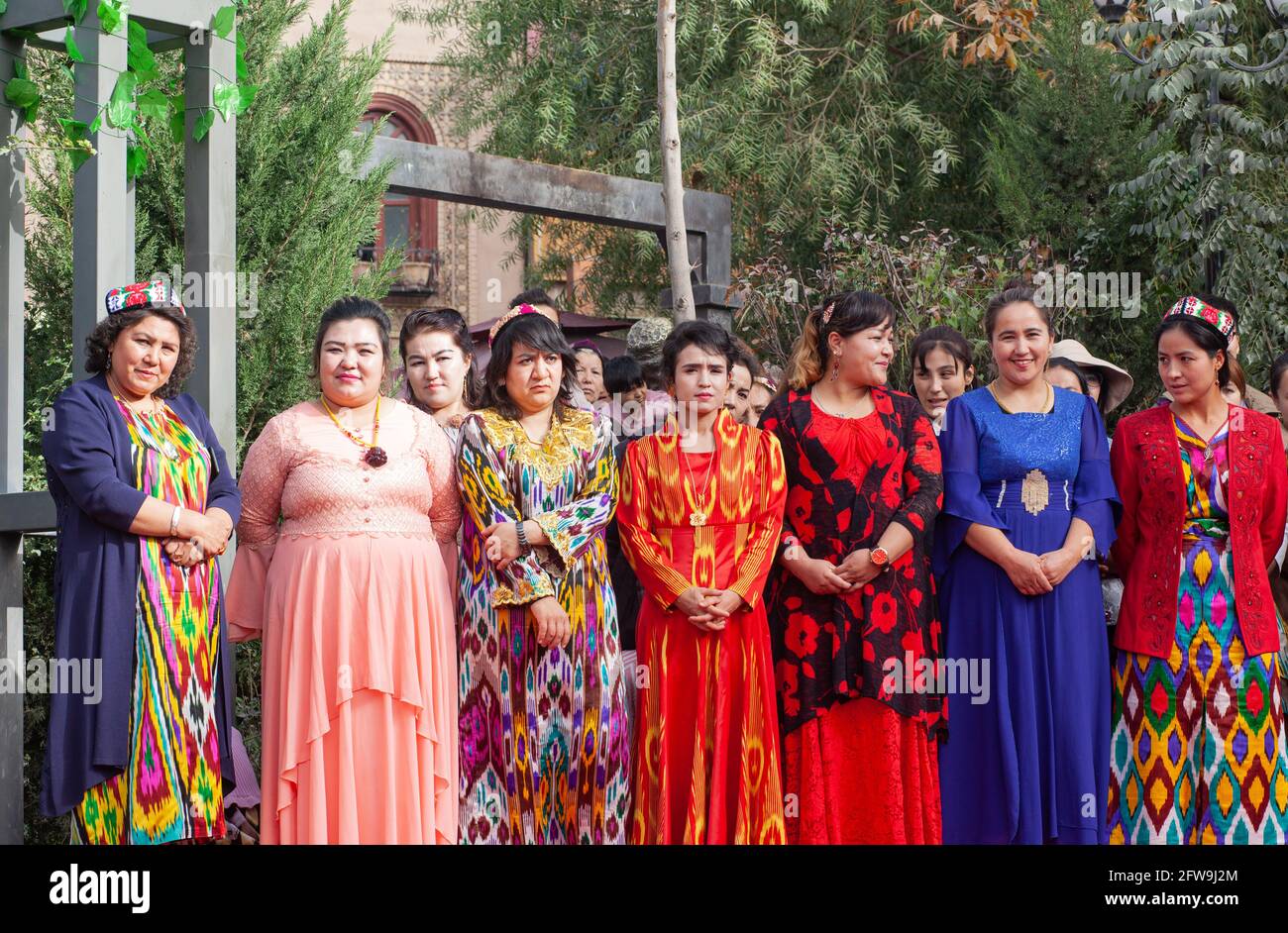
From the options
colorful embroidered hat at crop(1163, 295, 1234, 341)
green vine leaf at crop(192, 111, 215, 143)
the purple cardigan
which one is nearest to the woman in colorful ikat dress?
the purple cardigan

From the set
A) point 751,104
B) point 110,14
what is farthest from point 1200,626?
point 751,104

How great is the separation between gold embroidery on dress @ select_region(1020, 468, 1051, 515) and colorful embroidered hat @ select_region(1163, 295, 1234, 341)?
756 millimetres

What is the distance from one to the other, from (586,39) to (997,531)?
35.4 feet

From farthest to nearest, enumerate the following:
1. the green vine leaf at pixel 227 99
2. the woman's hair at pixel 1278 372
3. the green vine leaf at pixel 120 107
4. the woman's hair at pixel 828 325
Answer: the woman's hair at pixel 1278 372 → the green vine leaf at pixel 227 99 → the woman's hair at pixel 828 325 → the green vine leaf at pixel 120 107

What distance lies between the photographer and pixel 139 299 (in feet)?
15.7

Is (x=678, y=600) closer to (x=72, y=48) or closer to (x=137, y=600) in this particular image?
(x=137, y=600)

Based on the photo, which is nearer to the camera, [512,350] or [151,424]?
[151,424]

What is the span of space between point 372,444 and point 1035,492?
223 centimetres

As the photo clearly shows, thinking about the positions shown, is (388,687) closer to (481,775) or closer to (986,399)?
(481,775)

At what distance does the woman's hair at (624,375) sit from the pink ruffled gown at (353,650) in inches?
76.5

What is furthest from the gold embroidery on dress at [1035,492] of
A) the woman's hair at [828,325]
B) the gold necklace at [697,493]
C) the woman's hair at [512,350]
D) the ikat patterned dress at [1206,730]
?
the woman's hair at [512,350]

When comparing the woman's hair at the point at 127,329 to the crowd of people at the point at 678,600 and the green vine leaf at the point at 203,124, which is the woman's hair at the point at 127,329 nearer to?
the crowd of people at the point at 678,600

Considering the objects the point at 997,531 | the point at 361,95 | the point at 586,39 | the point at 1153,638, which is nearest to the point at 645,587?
the point at 997,531

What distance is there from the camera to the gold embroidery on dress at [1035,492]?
203 inches
